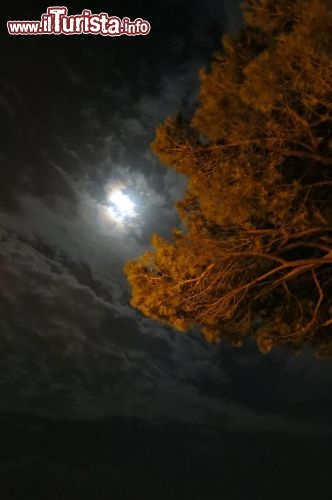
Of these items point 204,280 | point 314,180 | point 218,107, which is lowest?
point 204,280

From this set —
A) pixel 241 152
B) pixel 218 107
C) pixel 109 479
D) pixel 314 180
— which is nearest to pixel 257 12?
pixel 218 107

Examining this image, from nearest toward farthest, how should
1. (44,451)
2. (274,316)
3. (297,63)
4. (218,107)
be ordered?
(297,63) → (218,107) → (274,316) → (44,451)

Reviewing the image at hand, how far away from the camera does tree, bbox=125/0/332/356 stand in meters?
4.30

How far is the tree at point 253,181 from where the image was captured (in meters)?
4.30

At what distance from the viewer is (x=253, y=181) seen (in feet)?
15.5

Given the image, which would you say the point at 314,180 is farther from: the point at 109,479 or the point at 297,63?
the point at 109,479

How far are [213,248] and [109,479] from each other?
183567 millimetres

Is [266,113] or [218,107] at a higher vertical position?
[218,107]

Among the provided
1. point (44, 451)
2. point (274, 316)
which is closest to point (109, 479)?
point (44, 451)

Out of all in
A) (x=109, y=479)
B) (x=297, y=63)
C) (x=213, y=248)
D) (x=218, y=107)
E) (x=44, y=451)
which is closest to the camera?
(x=297, y=63)

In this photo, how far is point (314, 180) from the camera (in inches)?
206

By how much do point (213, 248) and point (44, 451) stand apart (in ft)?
453

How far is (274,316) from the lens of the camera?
6711mm

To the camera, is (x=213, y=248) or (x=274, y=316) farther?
(x=274, y=316)
